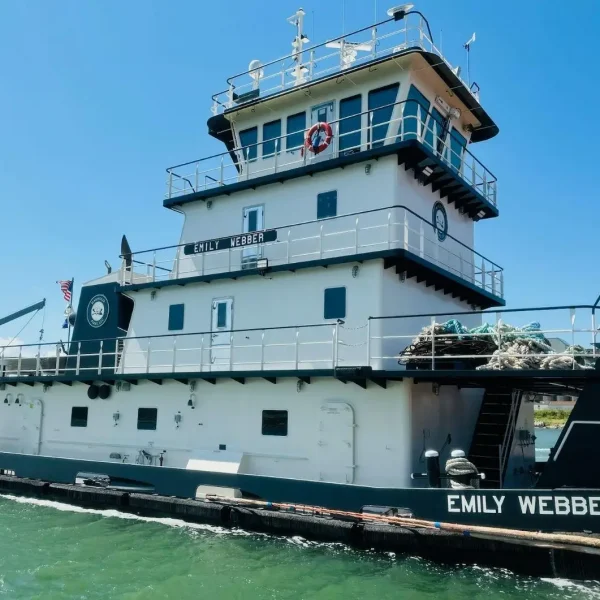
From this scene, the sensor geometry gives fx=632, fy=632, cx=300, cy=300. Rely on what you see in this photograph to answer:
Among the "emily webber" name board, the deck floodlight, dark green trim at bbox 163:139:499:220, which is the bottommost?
the "emily webber" name board

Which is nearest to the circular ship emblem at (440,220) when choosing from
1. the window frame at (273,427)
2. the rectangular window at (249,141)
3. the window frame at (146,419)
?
Result: the rectangular window at (249,141)

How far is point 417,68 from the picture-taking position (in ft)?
48.4

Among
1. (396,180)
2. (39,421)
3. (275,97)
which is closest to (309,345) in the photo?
(396,180)

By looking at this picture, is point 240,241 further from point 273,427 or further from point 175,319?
point 273,427

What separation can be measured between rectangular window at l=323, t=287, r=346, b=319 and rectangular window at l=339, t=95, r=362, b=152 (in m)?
3.71

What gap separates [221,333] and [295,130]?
5.53 m

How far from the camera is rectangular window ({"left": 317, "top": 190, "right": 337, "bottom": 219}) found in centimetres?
1454

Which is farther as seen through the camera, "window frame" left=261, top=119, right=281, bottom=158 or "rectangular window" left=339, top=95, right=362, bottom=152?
"window frame" left=261, top=119, right=281, bottom=158

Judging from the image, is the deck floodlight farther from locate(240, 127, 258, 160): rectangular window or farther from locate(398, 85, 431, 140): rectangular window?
locate(240, 127, 258, 160): rectangular window

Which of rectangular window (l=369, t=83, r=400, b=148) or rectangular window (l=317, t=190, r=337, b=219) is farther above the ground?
rectangular window (l=369, t=83, r=400, b=148)

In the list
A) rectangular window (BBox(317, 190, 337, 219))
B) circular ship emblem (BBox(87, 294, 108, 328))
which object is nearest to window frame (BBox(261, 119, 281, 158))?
rectangular window (BBox(317, 190, 337, 219))

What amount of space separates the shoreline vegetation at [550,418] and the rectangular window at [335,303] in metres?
66.3

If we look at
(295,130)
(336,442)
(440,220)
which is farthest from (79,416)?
(440,220)

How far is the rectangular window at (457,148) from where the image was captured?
1659 centimetres
